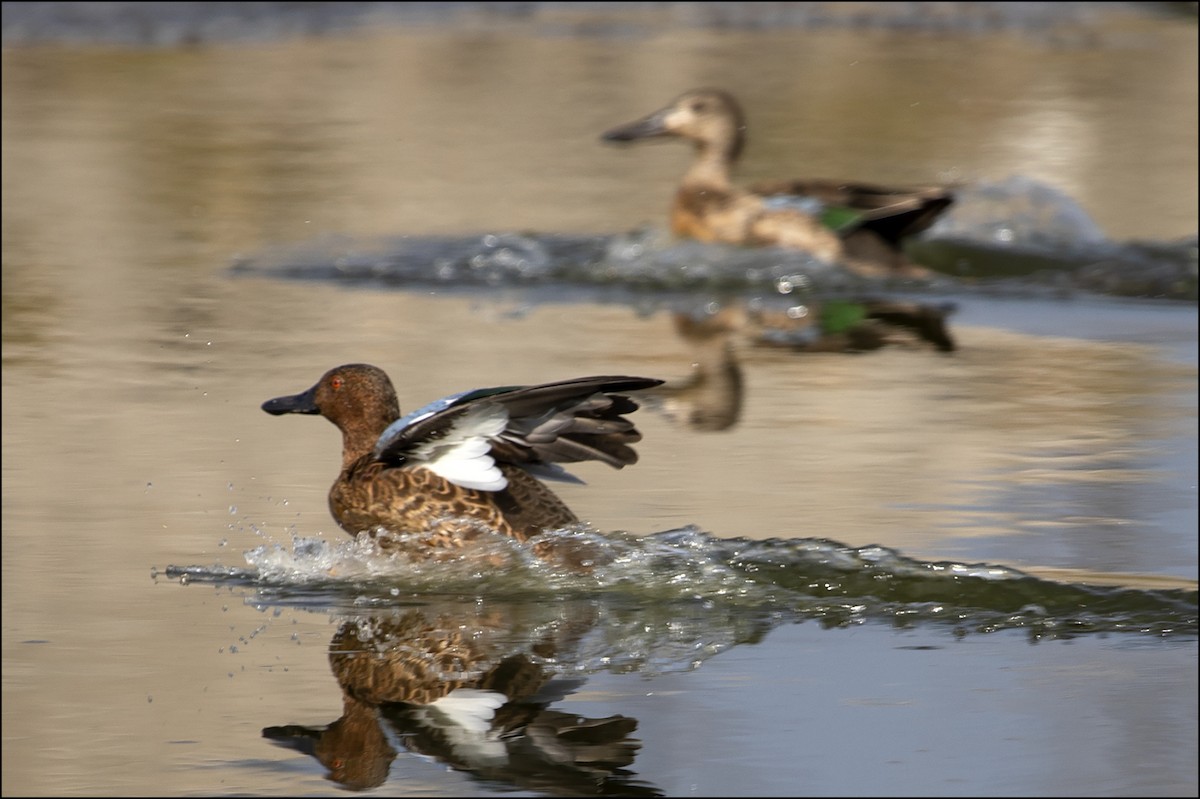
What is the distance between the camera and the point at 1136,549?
19.5 ft

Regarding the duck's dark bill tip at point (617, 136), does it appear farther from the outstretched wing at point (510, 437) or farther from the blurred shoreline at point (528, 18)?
the blurred shoreline at point (528, 18)

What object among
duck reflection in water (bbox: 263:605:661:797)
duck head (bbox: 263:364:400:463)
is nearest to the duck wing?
duck head (bbox: 263:364:400:463)

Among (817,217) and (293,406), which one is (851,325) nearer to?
(817,217)

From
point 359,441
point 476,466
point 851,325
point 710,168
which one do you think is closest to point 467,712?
point 476,466

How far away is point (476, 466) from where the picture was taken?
5820 mm

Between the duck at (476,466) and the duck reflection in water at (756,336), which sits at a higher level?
the duck reflection in water at (756,336)

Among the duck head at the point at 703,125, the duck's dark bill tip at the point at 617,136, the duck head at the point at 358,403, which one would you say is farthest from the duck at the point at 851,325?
the duck head at the point at 358,403

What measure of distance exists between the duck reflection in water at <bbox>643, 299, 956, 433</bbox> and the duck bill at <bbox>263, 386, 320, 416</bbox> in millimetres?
1530

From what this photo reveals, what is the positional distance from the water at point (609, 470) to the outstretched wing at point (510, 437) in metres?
0.22

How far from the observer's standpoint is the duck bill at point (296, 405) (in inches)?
246

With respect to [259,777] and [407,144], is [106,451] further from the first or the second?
[407,144]

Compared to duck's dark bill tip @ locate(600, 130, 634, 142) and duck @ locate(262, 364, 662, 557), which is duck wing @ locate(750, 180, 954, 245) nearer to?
duck's dark bill tip @ locate(600, 130, 634, 142)

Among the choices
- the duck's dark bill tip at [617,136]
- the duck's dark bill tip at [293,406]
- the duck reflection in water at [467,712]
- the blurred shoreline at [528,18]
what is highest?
the blurred shoreline at [528,18]

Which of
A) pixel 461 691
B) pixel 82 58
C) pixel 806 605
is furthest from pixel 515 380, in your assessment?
pixel 82 58
